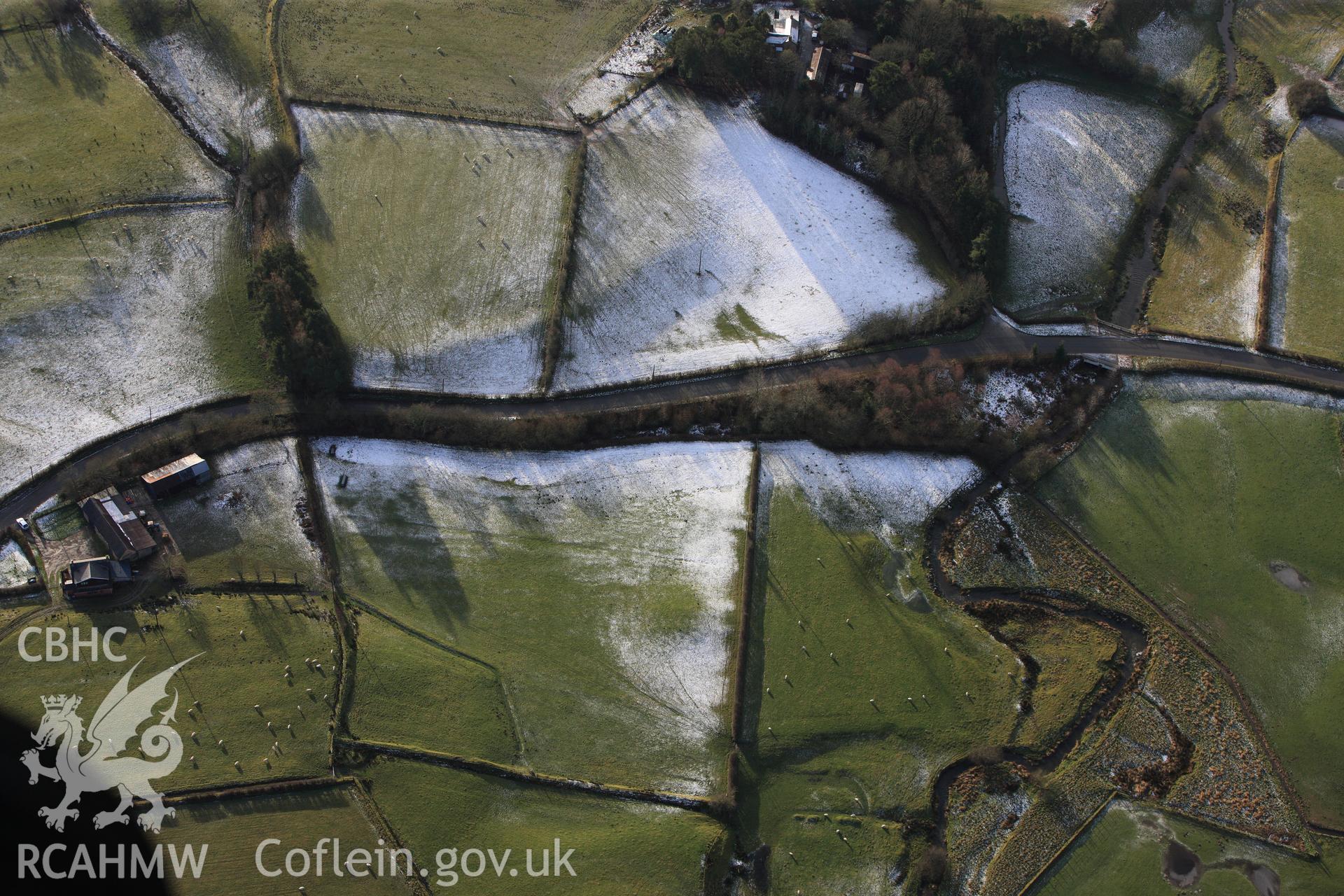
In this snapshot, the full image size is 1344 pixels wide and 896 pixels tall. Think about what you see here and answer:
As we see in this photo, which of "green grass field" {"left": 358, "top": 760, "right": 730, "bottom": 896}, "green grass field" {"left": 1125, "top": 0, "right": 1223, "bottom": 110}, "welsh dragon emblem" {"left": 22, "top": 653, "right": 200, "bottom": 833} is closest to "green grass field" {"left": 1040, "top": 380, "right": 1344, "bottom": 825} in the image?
"green grass field" {"left": 358, "top": 760, "right": 730, "bottom": 896}

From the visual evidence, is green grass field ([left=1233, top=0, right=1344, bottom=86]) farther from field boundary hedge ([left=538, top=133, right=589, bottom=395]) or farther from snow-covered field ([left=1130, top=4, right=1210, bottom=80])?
field boundary hedge ([left=538, top=133, right=589, bottom=395])

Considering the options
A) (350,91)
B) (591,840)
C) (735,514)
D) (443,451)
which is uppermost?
(350,91)

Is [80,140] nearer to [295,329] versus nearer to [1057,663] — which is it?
[295,329]

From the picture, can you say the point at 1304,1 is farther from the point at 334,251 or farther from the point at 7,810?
the point at 7,810

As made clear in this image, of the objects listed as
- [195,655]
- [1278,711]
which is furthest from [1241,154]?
[195,655]

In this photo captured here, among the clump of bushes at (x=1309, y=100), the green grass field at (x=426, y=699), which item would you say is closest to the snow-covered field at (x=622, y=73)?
the green grass field at (x=426, y=699)

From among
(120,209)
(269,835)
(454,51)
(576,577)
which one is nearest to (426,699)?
(269,835)

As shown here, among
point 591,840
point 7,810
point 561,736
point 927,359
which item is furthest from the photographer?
point 927,359

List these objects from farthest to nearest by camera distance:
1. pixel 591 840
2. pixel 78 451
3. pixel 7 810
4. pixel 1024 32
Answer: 1. pixel 1024 32
2. pixel 78 451
3. pixel 591 840
4. pixel 7 810
